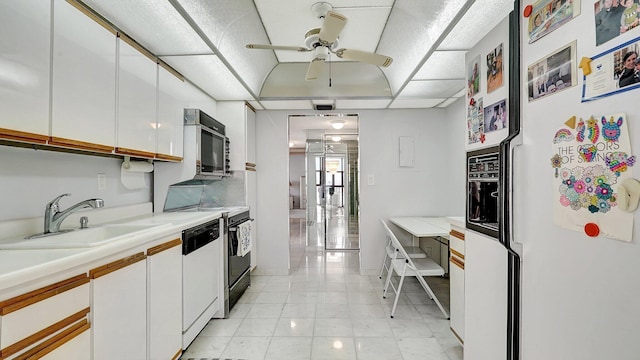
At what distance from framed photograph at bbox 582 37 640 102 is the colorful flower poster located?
7cm

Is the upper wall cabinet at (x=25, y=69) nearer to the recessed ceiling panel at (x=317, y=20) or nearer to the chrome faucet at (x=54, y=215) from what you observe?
the chrome faucet at (x=54, y=215)

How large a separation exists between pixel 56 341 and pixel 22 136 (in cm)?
85

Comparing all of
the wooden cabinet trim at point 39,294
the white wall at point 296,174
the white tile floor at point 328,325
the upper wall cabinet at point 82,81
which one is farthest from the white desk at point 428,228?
the white wall at point 296,174

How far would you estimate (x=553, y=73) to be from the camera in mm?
1002

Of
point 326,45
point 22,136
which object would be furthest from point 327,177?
point 22,136

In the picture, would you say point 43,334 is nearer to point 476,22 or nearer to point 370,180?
point 476,22

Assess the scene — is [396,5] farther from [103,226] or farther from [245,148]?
[103,226]

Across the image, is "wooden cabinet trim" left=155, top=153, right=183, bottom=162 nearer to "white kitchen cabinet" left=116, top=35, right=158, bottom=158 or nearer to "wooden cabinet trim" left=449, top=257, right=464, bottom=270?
"white kitchen cabinet" left=116, top=35, right=158, bottom=158

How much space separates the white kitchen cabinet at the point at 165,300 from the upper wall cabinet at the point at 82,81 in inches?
27.9

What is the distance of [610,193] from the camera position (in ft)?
2.60

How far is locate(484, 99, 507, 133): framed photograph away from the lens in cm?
137

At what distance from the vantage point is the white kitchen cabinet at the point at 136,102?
177cm

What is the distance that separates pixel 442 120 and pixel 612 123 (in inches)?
125

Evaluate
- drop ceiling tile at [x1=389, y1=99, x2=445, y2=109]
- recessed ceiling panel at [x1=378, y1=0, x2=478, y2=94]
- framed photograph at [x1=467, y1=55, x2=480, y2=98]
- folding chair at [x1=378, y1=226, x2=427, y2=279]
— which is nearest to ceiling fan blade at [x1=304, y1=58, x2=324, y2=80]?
recessed ceiling panel at [x1=378, y1=0, x2=478, y2=94]
